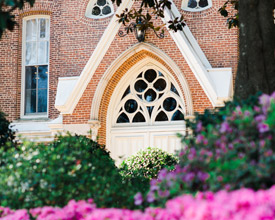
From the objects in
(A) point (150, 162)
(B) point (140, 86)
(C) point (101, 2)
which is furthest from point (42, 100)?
(A) point (150, 162)

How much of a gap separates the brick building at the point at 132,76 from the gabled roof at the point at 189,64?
3 centimetres

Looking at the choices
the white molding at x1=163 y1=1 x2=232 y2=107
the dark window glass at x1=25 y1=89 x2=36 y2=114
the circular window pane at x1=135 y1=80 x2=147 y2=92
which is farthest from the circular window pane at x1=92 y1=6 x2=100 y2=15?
the white molding at x1=163 y1=1 x2=232 y2=107

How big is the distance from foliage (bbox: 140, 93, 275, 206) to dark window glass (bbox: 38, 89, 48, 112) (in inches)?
497

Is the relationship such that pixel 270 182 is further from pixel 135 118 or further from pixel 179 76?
pixel 135 118

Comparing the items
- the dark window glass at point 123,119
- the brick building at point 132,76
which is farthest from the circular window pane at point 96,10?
the dark window glass at point 123,119

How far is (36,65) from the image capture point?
18.5 metres

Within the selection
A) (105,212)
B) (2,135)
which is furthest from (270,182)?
(2,135)

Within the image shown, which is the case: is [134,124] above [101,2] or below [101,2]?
below

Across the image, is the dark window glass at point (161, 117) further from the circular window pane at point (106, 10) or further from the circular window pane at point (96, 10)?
the circular window pane at point (96, 10)

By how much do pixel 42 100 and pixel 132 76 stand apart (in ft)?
13.0

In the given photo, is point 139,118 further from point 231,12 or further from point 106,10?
point 231,12

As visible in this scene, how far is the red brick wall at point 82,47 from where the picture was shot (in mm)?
15328

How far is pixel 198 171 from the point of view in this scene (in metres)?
5.65

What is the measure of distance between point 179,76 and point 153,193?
9.34 meters
